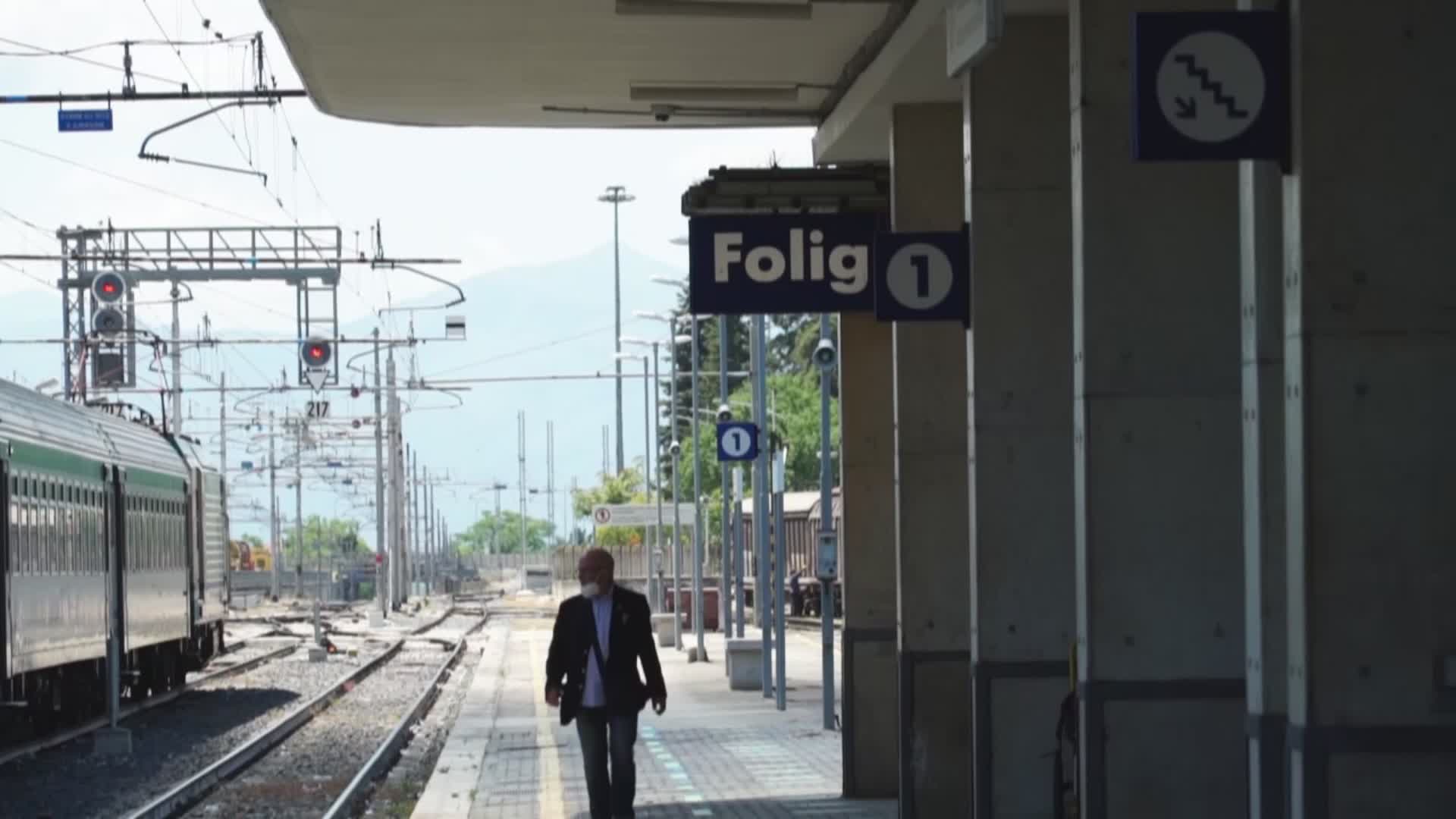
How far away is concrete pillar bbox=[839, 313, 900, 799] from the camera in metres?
16.2

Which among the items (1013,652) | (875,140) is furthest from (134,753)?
(1013,652)

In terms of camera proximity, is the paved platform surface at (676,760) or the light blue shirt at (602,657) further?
the paved platform surface at (676,760)

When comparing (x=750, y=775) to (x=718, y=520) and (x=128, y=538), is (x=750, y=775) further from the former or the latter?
(x=718, y=520)

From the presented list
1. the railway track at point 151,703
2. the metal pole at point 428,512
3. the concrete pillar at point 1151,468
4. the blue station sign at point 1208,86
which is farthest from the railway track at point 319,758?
the metal pole at point 428,512

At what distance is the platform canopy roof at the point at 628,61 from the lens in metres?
12.6

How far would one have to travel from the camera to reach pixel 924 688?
1348 centimetres

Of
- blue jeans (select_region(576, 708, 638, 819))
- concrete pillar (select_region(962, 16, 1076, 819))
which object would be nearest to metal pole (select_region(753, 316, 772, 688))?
blue jeans (select_region(576, 708, 638, 819))

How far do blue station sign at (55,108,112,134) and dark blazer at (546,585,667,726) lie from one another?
15542 mm

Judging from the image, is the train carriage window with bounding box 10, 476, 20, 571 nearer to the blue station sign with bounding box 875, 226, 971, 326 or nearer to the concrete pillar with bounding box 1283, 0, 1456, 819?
the blue station sign with bounding box 875, 226, 971, 326

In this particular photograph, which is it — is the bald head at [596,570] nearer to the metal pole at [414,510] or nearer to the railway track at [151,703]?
the railway track at [151,703]

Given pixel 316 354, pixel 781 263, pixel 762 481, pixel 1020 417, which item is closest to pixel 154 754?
pixel 762 481

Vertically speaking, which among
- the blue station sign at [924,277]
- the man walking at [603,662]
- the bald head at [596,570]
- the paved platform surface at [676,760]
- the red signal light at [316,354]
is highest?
the red signal light at [316,354]

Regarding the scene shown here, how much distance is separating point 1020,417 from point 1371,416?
14.0 ft

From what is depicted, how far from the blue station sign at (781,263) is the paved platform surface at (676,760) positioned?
3.27 m
